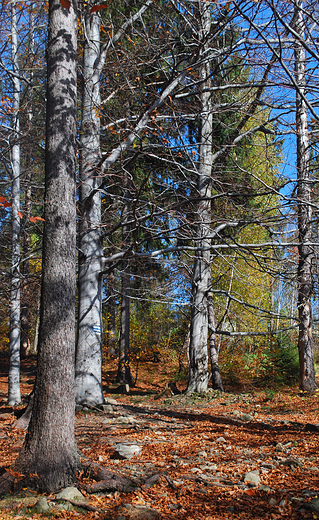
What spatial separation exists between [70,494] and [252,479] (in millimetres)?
1718

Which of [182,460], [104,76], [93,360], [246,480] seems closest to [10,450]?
[182,460]

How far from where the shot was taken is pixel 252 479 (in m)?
3.52

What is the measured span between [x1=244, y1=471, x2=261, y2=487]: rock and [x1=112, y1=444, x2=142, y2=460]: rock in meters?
1.29

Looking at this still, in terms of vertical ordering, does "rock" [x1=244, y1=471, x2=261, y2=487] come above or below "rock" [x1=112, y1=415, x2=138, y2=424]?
above

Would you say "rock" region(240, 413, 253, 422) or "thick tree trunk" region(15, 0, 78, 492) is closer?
"thick tree trunk" region(15, 0, 78, 492)

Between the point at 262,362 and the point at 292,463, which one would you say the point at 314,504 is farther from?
the point at 262,362

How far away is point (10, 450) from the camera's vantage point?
4.23 meters

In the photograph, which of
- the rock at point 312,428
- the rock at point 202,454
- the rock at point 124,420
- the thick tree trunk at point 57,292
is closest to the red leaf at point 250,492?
the rock at point 202,454

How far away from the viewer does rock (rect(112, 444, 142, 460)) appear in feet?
13.4

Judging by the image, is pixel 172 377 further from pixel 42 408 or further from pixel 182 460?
pixel 42 408

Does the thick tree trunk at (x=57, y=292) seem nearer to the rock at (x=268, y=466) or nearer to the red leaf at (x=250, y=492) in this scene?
the red leaf at (x=250, y=492)

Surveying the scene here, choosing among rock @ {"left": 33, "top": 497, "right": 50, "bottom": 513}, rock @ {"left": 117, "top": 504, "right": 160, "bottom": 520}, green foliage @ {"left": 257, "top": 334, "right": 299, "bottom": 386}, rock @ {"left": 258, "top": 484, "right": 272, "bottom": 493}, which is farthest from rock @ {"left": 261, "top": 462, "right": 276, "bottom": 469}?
green foliage @ {"left": 257, "top": 334, "right": 299, "bottom": 386}

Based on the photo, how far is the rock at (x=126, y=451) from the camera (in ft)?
13.4

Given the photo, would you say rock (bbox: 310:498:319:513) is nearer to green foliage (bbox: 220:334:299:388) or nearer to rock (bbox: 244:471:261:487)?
rock (bbox: 244:471:261:487)
